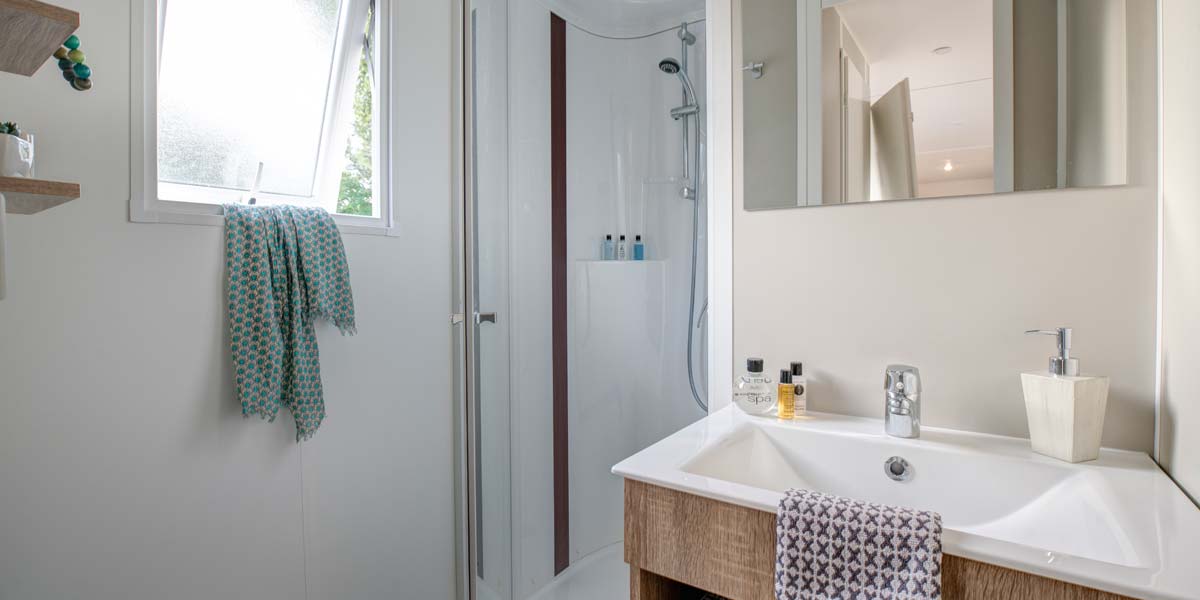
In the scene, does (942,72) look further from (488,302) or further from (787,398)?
(488,302)

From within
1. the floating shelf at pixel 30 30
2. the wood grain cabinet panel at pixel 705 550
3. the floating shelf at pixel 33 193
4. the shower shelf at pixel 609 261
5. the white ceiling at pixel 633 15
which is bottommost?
the wood grain cabinet panel at pixel 705 550

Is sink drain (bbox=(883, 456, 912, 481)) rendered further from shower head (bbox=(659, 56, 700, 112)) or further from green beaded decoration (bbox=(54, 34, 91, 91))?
green beaded decoration (bbox=(54, 34, 91, 91))

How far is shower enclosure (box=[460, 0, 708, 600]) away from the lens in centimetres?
170

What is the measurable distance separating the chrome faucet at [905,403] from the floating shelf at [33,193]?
4.53 ft

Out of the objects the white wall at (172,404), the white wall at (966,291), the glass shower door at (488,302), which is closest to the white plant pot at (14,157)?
the white wall at (172,404)

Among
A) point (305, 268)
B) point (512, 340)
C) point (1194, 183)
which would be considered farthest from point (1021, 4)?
point (305, 268)

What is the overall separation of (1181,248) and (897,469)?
20.9 inches

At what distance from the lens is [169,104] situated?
132 centimetres

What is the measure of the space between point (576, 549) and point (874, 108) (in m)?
1.62

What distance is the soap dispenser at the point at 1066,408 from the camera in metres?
0.89

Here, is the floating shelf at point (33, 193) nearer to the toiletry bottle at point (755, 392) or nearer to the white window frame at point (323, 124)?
the white window frame at point (323, 124)

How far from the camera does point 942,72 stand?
1089 mm

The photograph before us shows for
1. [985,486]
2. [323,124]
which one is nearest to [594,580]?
[985,486]

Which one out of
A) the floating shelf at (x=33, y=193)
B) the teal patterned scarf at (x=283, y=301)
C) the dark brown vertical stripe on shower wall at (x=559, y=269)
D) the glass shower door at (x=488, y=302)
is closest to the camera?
the floating shelf at (x=33, y=193)
